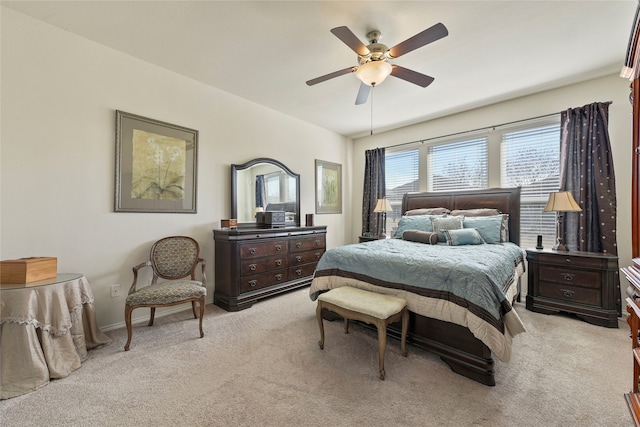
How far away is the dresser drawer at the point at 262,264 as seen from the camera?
3205mm

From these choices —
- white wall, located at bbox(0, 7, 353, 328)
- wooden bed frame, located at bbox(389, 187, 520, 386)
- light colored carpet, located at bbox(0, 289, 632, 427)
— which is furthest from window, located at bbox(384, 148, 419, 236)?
white wall, located at bbox(0, 7, 353, 328)

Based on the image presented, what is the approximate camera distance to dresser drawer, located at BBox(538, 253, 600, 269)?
2.73 meters

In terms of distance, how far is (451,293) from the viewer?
1.92 m

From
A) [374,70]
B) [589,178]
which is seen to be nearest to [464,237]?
Result: [589,178]

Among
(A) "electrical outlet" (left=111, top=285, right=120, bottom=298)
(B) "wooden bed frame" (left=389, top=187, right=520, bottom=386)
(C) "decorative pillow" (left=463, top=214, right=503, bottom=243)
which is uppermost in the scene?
(C) "decorative pillow" (left=463, top=214, right=503, bottom=243)

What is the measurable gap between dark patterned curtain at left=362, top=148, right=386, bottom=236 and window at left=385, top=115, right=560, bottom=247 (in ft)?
1.52

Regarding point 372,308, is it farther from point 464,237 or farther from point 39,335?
point 39,335

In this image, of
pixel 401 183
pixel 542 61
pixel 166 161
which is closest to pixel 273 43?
pixel 166 161

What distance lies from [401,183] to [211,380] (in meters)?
4.39

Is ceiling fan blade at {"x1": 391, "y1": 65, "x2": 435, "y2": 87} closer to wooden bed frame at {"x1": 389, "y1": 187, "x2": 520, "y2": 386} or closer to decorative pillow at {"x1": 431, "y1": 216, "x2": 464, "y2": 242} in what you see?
decorative pillow at {"x1": 431, "y1": 216, "x2": 464, "y2": 242}

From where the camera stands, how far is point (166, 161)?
3014 millimetres

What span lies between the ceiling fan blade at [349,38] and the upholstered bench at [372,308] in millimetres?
2047

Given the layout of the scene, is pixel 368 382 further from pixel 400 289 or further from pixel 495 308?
pixel 495 308

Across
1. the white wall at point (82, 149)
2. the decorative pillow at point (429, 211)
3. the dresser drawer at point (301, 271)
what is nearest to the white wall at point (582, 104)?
the decorative pillow at point (429, 211)
